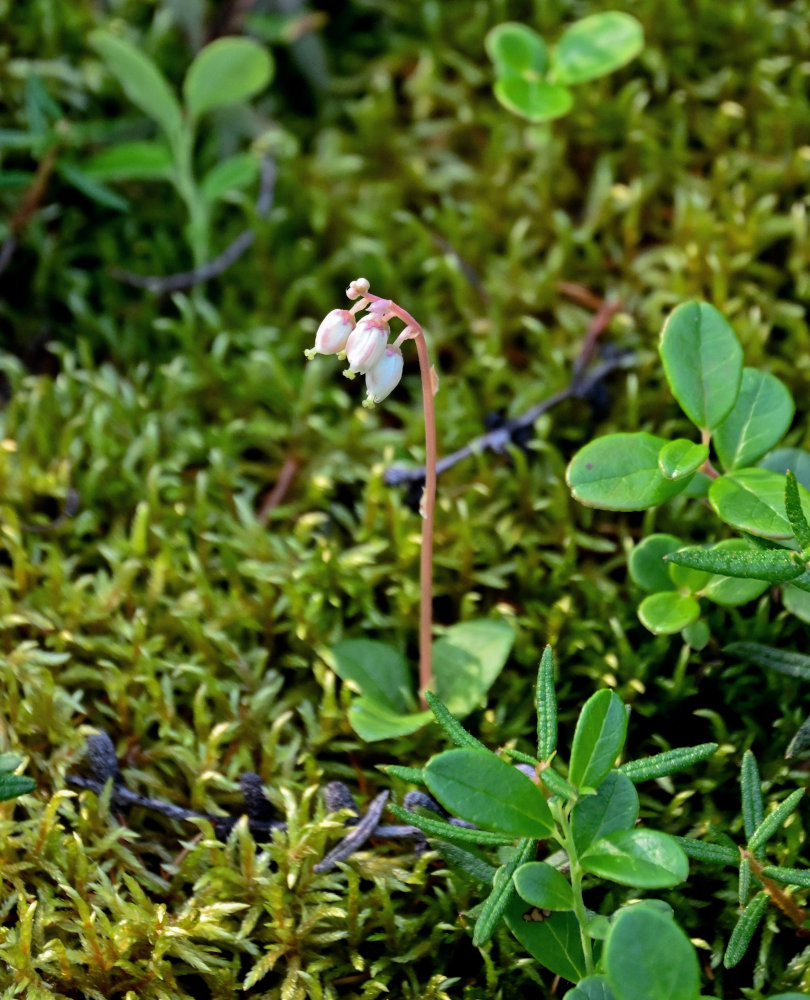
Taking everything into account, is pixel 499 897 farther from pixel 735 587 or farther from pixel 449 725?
pixel 735 587

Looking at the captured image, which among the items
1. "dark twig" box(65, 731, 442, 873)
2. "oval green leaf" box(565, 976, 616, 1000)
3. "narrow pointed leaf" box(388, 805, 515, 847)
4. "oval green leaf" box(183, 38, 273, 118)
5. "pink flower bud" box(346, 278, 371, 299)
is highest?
"oval green leaf" box(183, 38, 273, 118)

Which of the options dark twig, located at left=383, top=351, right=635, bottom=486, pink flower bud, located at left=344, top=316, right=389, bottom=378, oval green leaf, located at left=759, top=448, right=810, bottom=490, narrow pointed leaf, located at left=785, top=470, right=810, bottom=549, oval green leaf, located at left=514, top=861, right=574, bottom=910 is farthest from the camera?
dark twig, located at left=383, top=351, right=635, bottom=486

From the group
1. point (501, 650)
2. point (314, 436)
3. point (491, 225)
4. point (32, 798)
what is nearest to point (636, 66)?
point (491, 225)

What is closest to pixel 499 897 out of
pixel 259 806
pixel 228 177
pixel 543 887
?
pixel 543 887

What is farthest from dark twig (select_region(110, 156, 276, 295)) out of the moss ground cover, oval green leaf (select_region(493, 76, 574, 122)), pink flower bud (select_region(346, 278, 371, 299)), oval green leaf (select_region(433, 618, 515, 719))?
oval green leaf (select_region(433, 618, 515, 719))

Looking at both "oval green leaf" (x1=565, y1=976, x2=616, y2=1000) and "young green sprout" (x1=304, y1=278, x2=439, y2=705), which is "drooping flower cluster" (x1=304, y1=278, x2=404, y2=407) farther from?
"oval green leaf" (x1=565, y1=976, x2=616, y2=1000)

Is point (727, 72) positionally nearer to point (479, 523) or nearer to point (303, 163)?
point (303, 163)
